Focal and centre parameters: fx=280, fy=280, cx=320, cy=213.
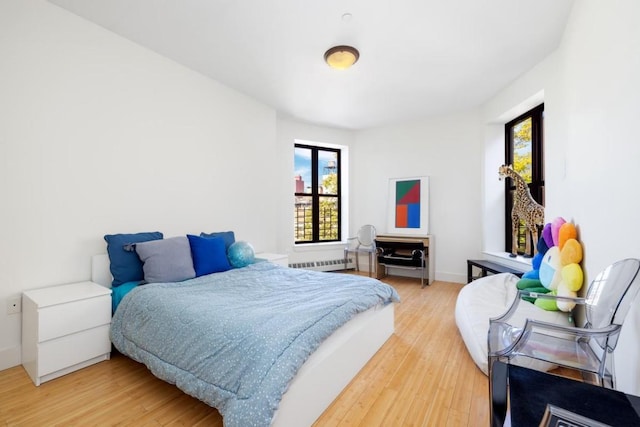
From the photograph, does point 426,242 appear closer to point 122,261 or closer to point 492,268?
point 492,268

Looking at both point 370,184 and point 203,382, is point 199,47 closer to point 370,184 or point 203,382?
point 203,382

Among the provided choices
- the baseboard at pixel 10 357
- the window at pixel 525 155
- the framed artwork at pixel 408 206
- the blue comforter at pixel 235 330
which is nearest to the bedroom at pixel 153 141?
the baseboard at pixel 10 357

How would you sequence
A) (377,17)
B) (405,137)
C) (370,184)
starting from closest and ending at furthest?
1. (377,17)
2. (405,137)
3. (370,184)

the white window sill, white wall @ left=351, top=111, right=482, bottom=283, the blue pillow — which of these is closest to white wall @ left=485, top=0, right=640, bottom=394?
the white window sill

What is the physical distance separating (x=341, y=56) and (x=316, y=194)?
2.92 meters

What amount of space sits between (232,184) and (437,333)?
295cm

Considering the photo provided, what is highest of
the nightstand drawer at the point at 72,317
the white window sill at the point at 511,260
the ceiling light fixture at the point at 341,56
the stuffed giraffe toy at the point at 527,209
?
the ceiling light fixture at the point at 341,56

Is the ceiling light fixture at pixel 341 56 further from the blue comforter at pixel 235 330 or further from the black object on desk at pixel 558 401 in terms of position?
the black object on desk at pixel 558 401

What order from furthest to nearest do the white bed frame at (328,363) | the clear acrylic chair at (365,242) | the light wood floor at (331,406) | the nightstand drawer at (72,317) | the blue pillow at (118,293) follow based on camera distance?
the clear acrylic chair at (365,242) → the blue pillow at (118,293) → the nightstand drawer at (72,317) → the light wood floor at (331,406) → the white bed frame at (328,363)

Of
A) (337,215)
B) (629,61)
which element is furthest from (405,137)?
(629,61)

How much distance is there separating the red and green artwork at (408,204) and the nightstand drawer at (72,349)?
168 inches

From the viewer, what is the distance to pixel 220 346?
1458 millimetres

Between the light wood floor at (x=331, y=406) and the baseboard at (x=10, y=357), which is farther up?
the baseboard at (x=10, y=357)

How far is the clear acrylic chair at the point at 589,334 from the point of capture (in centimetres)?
118
